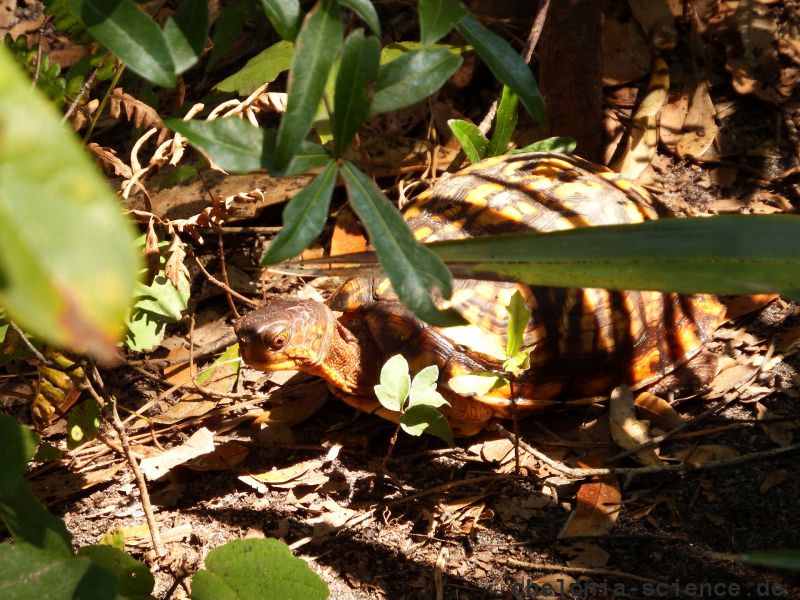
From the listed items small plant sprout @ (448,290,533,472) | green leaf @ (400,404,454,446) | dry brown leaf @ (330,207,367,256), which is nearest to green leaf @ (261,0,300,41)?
small plant sprout @ (448,290,533,472)

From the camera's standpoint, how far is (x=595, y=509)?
211 centimetres

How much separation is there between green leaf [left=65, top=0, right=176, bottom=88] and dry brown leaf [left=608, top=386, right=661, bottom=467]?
72.9 inches

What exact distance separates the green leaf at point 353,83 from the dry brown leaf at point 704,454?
1.59 metres

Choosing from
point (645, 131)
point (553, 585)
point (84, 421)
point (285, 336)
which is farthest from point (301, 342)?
point (645, 131)

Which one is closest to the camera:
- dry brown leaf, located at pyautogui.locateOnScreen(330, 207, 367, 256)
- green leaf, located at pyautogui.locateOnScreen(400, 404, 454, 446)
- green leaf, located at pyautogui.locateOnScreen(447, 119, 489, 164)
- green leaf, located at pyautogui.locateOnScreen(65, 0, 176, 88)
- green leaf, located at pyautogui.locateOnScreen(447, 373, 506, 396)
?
green leaf, located at pyautogui.locateOnScreen(65, 0, 176, 88)

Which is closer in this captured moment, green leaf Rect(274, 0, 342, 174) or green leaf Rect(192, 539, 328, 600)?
green leaf Rect(274, 0, 342, 174)

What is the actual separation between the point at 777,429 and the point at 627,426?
17.3 inches

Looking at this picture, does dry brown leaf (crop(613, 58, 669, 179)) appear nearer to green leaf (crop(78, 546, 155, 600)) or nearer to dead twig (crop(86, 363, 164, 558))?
dead twig (crop(86, 363, 164, 558))

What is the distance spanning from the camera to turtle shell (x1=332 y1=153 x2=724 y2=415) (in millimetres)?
2463

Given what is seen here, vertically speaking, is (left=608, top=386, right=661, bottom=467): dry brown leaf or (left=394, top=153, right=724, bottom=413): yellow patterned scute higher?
(left=394, top=153, right=724, bottom=413): yellow patterned scute

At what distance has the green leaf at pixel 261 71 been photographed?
277cm

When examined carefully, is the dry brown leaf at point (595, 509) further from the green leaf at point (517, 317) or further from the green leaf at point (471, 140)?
the green leaf at point (471, 140)

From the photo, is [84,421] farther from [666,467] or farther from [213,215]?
[666,467]

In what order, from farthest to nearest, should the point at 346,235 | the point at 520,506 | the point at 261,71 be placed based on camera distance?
the point at 346,235 < the point at 261,71 < the point at 520,506
